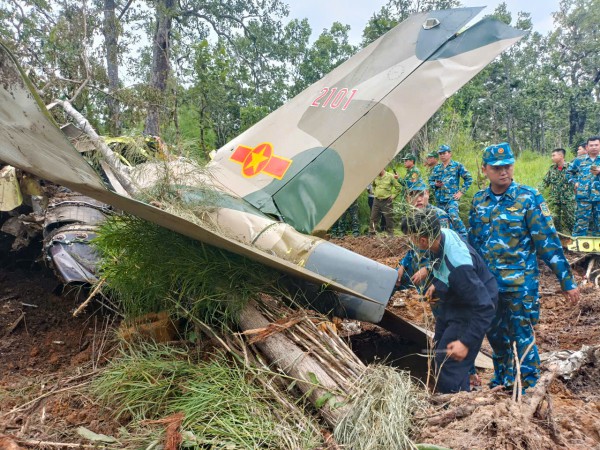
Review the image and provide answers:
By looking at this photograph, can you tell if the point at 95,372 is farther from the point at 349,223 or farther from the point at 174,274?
the point at 349,223

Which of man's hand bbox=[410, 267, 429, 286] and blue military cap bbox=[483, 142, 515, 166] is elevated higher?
blue military cap bbox=[483, 142, 515, 166]

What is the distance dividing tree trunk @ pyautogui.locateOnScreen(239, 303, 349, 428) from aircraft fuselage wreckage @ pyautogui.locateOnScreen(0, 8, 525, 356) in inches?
14.2

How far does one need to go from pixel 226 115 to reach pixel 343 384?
1206 cm

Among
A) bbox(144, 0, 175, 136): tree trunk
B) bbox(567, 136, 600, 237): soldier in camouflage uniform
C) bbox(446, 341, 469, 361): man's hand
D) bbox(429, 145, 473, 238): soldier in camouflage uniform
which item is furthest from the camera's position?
bbox(144, 0, 175, 136): tree trunk

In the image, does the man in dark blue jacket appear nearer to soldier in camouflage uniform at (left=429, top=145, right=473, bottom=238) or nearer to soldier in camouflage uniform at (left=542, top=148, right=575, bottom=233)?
soldier in camouflage uniform at (left=429, top=145, right=473, bottom=238)

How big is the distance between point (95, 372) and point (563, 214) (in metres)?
8.43

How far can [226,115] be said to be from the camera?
13.4m

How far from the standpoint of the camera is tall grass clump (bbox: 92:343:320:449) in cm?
202

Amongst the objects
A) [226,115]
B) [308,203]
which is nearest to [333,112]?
[308,203]

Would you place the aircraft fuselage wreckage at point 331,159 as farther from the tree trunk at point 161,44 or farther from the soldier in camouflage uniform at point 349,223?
the tree trunk at point 161,44

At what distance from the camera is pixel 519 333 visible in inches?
130

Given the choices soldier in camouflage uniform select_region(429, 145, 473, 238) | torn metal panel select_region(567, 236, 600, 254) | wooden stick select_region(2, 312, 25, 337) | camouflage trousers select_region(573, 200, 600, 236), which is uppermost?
wooden stick select_region(2, 312, 25, 337)

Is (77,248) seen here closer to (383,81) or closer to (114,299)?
(114,299)

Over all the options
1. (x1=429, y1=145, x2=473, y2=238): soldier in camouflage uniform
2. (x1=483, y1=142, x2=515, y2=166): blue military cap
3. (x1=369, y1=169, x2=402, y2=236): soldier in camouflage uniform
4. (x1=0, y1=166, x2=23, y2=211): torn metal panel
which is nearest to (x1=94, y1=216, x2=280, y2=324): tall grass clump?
(x1=483, y1=142, x2=515, y2=166): blue military cap
